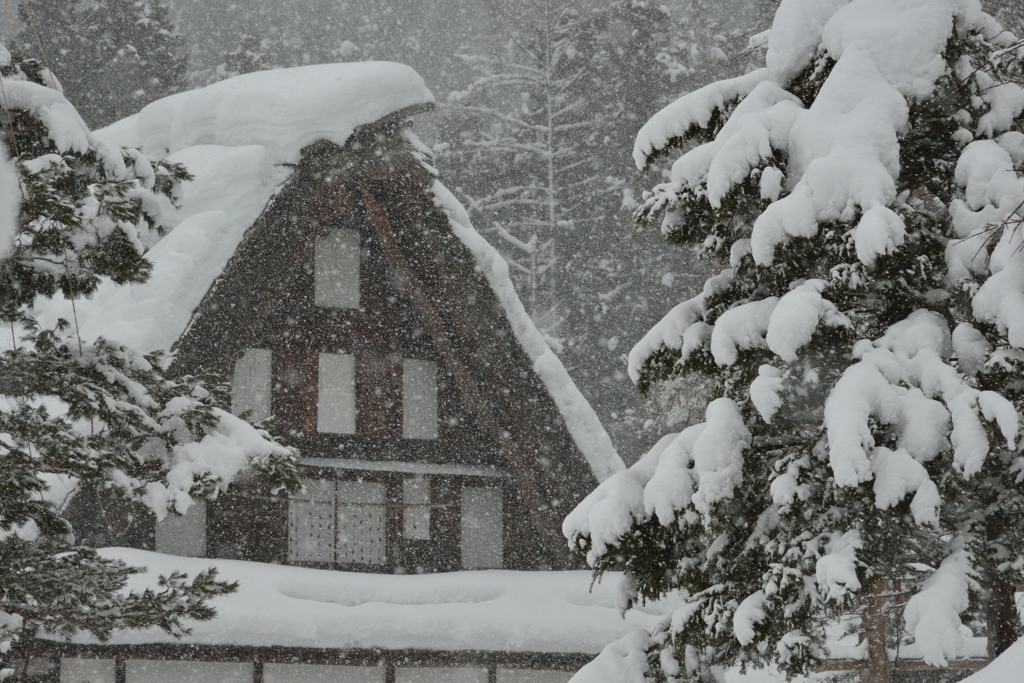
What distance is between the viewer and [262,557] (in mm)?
13828

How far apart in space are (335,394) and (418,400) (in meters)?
1.15

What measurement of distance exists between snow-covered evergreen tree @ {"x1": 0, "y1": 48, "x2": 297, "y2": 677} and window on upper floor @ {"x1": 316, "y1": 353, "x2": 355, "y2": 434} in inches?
262

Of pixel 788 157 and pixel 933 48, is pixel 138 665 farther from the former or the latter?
pixel 933 48

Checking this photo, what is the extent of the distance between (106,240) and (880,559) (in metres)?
5.30

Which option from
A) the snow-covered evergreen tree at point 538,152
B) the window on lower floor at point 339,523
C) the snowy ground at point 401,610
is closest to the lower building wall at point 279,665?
the snowy ground at point 401,610

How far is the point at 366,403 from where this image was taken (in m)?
14.9

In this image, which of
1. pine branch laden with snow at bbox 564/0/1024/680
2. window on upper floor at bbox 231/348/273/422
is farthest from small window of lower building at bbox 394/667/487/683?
pine branch laden with snow at bbox 564/0/1024/680

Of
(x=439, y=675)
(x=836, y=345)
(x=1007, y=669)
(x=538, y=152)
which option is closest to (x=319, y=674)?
(x=439, y=675)

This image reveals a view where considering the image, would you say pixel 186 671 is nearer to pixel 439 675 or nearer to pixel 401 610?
pixel 401 610

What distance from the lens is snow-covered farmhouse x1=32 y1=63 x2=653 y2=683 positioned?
1305 cm

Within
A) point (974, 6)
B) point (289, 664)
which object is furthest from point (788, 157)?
point (289, 664)

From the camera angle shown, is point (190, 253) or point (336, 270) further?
point (336, 270)

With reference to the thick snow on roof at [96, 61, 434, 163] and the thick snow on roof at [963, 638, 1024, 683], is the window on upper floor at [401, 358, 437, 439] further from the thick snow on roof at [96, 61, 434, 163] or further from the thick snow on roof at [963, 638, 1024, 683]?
the thick snow on roof at [963, 638, 1024, 683]

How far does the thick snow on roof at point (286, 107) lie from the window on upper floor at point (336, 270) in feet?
4.36
